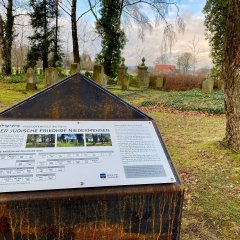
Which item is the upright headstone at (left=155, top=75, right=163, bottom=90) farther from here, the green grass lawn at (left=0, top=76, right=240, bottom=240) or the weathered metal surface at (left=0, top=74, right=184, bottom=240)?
the weathered metal surface at (left=0, top=74, right=184, bottom=240)

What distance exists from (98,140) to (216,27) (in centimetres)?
2245

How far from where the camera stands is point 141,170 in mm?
1864

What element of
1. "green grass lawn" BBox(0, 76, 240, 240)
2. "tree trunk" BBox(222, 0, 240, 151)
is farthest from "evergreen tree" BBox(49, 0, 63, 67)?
"tree trunk" BBox(222, 0, 240, 151)

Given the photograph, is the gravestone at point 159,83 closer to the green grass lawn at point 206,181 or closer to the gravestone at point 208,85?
the gravestone at point 208,85

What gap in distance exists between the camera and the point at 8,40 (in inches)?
846

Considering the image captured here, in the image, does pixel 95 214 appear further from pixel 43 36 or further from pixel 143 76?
pixel 43 36

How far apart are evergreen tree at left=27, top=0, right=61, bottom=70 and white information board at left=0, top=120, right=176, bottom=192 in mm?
23368

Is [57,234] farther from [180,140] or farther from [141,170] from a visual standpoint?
[180,140]

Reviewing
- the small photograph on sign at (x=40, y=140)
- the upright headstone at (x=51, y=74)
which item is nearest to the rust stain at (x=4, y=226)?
the small photograph on sign at (x=40, y=140)

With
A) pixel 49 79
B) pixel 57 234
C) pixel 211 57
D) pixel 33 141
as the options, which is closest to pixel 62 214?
pixel 57 234

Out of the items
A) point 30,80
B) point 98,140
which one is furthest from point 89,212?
point 30,80

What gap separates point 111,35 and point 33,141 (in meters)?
20.8

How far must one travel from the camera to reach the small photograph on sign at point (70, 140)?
6.24 ft

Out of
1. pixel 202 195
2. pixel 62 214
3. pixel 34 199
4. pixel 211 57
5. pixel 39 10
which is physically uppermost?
pixel 39 10
